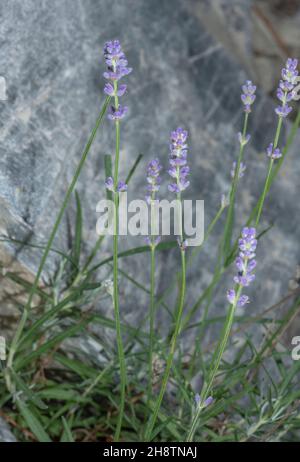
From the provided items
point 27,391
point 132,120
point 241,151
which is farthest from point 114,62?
point 132,120

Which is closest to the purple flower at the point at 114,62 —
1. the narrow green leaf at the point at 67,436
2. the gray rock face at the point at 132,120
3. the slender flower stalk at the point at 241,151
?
the slender flower stalk at the point at 241,151

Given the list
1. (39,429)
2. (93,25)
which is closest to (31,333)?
(39,429)

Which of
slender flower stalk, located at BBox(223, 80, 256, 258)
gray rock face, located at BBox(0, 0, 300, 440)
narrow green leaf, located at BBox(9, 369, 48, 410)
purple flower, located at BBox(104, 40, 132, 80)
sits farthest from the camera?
gray rock face, located at BBox(0, 0, 300, 440)

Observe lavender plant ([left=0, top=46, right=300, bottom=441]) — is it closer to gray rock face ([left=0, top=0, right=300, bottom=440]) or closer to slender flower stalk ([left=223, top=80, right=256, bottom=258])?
slender flower stalk ([left=223, top=80, right=256, bottom=258])

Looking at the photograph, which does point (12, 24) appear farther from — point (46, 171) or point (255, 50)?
point (255, 50)

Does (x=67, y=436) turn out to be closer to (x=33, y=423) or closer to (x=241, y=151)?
(x=33, y=423)

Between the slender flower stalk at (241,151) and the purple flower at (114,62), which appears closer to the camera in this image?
the purple flower at (114,62)

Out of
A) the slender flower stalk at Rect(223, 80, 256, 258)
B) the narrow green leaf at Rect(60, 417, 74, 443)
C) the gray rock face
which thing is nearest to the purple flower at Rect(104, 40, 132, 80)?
the slender flower stalk at Rect(223, 80, 256, 258)

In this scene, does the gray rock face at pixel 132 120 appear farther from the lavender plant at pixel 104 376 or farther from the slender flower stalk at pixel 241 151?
the slender flower stalk at pixel 241 151
